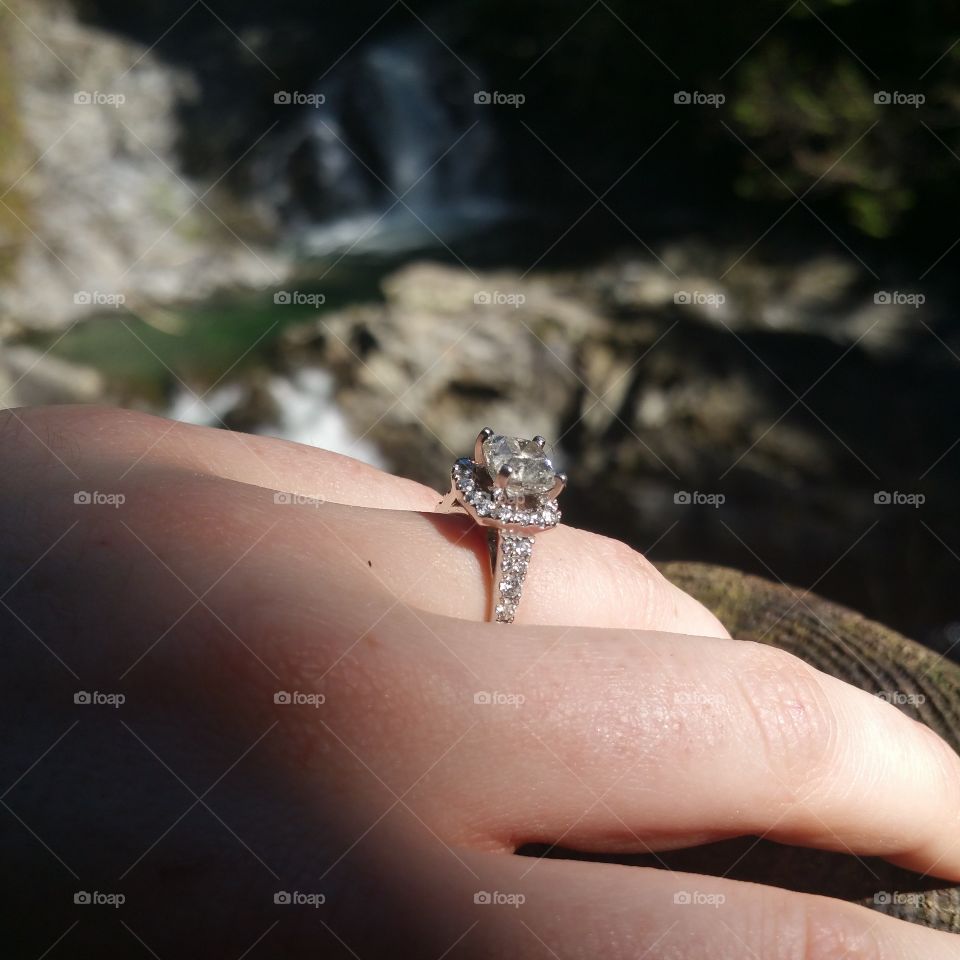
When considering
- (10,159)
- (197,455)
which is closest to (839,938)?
(197,455)

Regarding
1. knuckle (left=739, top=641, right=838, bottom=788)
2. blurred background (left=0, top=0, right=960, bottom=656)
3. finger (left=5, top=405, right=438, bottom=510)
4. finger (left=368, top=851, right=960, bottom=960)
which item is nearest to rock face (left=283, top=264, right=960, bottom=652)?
blurred background (left=0, top=0, right=960, bottom=656)

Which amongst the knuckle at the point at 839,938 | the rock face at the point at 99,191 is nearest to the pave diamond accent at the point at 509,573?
the knuckle at the point at 839,938

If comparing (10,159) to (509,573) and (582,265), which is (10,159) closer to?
(582,265)

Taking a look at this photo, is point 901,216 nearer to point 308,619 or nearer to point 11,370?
point 308,619

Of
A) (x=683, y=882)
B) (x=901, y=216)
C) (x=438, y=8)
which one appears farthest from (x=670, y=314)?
(x=438, y=8)

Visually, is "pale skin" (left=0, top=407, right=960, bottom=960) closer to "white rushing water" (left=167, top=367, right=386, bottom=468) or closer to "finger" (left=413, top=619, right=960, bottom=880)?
"finger" (left=413, top=619, right=960, bottom=880)

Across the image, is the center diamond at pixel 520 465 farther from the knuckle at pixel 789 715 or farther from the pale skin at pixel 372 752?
the knuckle at pixel 789 715

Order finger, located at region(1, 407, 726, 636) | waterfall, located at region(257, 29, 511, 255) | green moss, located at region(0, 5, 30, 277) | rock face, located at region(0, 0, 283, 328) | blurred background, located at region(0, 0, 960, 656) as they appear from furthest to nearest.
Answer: waterfall, located at region(257, 29, 511, 255) → rock face, located at region(0, 0, 283, 328) → green moss, located at region(0, 5, 30, 277) → blurred background, located at region(0, 0, 960, 656) → finger, located at region(1, 407, 726, 636)

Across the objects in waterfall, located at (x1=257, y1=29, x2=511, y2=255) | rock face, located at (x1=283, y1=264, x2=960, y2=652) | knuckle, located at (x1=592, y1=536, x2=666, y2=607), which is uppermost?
waterfall, located at (x1=257, y1=29, x2=511, y2=255)
